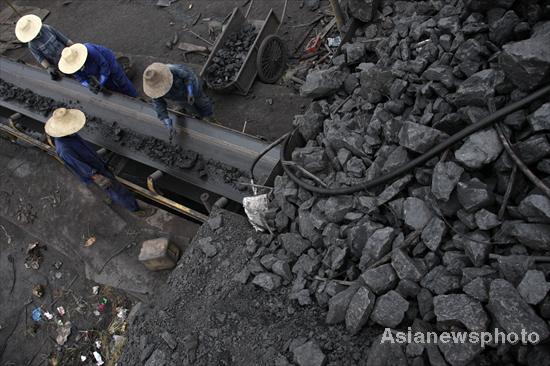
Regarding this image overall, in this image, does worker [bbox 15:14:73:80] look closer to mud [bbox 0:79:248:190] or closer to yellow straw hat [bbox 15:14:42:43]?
yellow straw hat [bbox 15:14:42:43]

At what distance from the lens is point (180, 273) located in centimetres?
479

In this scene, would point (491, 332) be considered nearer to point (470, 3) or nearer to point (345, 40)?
point (470, 3)

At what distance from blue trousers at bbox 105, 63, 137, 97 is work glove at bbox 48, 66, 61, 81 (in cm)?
113

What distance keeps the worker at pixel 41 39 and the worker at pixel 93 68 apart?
0.56 meters

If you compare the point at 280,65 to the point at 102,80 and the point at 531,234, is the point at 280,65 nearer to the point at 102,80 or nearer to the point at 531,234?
the point at 102,80

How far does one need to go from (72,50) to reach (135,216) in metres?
2.69

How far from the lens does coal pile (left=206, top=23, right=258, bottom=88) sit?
7375 mm

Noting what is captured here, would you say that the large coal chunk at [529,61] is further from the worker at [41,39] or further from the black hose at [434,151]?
the worker at [41,39]

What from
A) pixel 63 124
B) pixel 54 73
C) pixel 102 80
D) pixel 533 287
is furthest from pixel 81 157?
pixel 533 287

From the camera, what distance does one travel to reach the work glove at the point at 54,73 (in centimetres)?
758

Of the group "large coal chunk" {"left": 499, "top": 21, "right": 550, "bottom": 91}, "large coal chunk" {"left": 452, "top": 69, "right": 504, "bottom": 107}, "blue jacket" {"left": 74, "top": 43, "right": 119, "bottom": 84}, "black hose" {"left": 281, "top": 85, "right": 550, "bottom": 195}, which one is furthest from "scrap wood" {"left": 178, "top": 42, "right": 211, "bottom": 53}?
"large coal chunk" {"left": 499, "top": 21, "right": 550, "bottom": 91}

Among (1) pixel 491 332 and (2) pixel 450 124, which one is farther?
(2) pixel 450 124

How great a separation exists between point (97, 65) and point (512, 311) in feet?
21.6

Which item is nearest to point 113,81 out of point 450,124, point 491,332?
point 450,124
